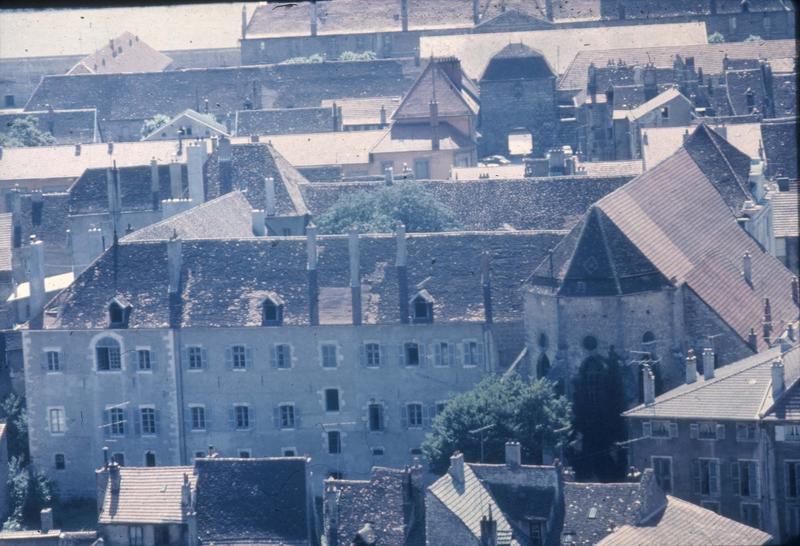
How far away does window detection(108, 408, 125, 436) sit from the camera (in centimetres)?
6650

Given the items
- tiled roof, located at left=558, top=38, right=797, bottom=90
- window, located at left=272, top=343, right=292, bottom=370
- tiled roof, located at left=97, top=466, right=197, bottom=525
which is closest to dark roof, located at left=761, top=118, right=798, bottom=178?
tiled roof, located at left=558, top=38, right=797, bottom=90

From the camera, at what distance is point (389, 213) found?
78.8m

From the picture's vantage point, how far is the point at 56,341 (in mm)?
66625

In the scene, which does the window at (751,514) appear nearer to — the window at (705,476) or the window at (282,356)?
the window at (705,476)

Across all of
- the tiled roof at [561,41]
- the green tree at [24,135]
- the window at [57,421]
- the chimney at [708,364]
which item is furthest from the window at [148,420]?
the tiled roof at [561,41]

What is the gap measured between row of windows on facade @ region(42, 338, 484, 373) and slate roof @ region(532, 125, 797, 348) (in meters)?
3.33

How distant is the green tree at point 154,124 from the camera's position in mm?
126438

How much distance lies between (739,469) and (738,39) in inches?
3206

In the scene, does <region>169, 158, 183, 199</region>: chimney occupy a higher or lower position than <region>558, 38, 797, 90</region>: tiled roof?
lower

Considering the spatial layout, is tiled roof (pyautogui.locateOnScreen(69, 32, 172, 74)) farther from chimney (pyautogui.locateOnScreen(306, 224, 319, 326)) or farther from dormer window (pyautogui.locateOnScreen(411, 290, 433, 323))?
dormer window (pyautogui.locateOnScreen(411, 290, 433, 323))

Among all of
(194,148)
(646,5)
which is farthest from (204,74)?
(194,148)

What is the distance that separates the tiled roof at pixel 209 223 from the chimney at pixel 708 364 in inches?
727

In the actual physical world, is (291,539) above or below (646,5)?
below

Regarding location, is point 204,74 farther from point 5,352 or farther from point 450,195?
point 5,352
